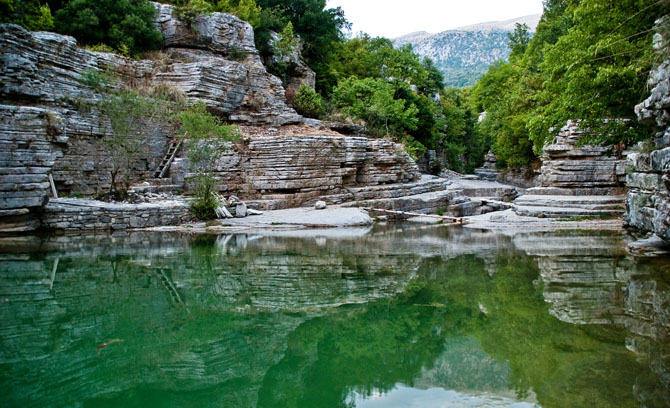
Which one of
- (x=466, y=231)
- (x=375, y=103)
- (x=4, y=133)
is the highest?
(x=375, y=103)

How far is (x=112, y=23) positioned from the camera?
61.1 ft

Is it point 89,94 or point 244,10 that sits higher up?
point 244,10

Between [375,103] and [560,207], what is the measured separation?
12.3 meters

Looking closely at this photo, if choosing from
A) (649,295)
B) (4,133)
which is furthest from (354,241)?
(4,133)

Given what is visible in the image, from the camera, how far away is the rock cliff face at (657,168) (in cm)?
697

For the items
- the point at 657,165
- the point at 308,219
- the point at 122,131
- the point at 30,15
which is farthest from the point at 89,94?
the point at 657,165

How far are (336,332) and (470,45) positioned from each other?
640 ft

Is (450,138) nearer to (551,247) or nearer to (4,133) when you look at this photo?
(551,247)

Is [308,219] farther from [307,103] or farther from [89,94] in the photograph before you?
[307,103]

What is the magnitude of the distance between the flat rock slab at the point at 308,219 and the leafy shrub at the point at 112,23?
944 cm

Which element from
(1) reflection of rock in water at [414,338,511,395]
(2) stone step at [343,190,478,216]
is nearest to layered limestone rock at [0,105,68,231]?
(2) stone step at [343,190,478,216]

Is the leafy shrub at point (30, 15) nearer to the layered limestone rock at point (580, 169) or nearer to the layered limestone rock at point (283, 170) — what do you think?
the layered limestone rock at point (283, 170)

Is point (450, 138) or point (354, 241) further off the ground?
point (450, 138)

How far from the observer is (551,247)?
31.6ft
